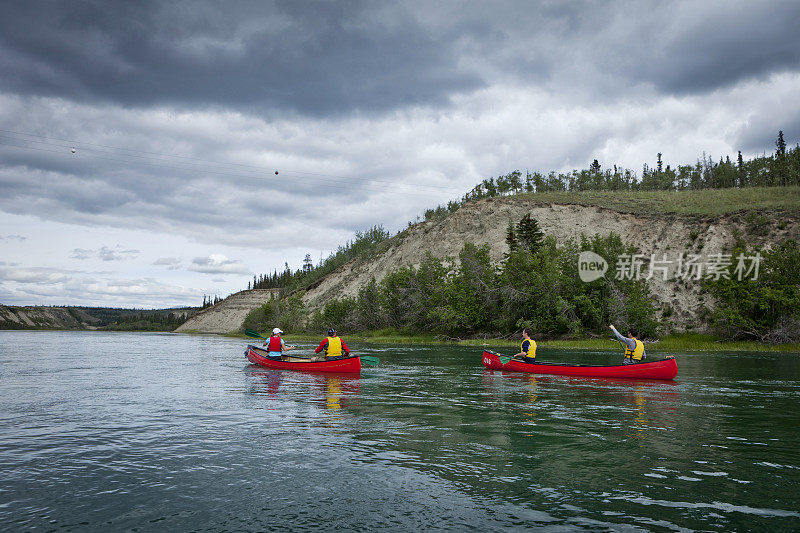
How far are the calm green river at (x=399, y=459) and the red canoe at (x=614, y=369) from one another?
2.45 meters

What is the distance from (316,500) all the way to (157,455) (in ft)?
15.5

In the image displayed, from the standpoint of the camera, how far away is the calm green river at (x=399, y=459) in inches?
300

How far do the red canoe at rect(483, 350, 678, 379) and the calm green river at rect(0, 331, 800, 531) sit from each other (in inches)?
96.5

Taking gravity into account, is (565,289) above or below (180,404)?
above

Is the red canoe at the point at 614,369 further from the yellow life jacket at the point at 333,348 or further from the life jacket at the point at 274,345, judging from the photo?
the life jacket at the point at 274,345

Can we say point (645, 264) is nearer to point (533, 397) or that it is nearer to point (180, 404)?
point (533, 397)

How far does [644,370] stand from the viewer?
79.6 ft

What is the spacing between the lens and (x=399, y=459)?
1057cm

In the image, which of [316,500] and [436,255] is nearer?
[316,500]

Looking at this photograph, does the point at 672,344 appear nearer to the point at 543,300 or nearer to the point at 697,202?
the point at 543,300

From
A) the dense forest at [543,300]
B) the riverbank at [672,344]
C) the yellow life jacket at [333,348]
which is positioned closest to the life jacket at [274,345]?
the yellow life jacket at [333,348]

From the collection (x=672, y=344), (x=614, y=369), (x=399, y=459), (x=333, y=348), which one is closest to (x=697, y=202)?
(x=672, y=344)

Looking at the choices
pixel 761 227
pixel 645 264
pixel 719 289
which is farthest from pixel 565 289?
pixel 761 227

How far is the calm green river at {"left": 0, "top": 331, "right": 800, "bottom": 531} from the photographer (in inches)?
300
